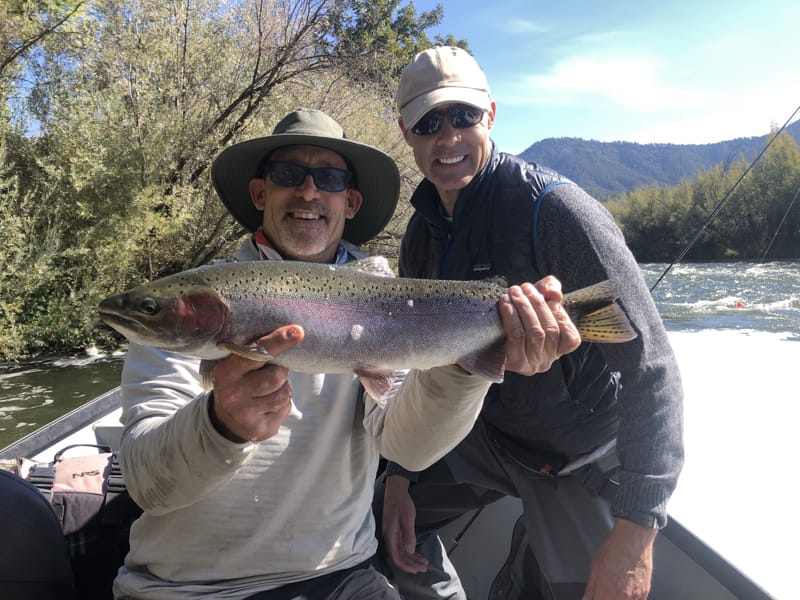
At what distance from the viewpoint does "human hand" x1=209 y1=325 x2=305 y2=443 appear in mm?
1785

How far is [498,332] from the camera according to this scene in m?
2.09

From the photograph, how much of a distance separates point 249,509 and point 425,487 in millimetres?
1517

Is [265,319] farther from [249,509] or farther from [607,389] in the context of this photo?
[607,389]

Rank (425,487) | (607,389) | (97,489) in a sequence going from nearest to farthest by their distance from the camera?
(607,389) → (97,489) → (425,487)

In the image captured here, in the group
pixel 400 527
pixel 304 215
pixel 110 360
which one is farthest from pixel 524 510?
pixel 110 360

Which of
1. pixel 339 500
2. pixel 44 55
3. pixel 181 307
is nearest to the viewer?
pixel 181 307

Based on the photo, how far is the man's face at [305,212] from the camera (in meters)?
2.59

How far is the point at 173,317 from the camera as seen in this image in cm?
187

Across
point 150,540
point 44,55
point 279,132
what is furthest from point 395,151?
point 150,540

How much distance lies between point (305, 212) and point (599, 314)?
4.64ft

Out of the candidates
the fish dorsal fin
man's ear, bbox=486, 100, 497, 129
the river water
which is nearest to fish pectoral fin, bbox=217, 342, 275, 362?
the fish dorsal fin

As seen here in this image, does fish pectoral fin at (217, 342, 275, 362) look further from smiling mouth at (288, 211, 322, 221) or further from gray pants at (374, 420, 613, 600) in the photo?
gray pants at (374, 420, 613, 600)

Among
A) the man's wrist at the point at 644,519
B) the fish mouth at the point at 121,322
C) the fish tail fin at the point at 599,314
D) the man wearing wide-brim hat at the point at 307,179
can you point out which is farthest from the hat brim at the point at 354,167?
the man's wrist at the point at 644,519

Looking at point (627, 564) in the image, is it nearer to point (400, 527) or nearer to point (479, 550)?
point (400, 527)
